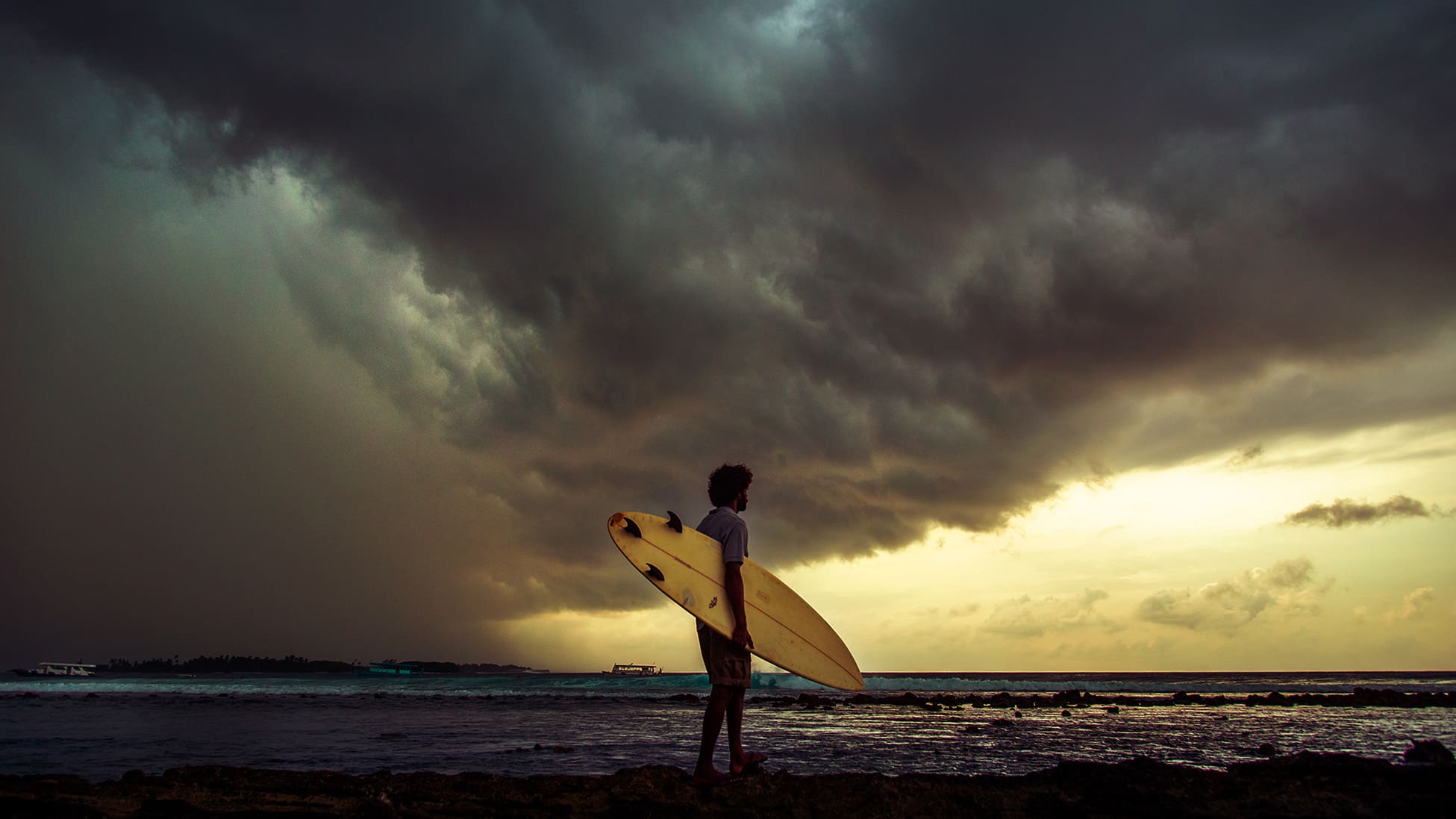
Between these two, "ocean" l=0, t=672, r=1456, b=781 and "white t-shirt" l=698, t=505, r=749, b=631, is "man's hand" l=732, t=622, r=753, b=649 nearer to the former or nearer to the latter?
"white t-shirt" l=698, t=505, r=749, b=631

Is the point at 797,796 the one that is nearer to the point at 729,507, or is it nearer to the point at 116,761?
the point at 729,507

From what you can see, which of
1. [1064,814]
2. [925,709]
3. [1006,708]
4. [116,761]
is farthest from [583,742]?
[1006,708]

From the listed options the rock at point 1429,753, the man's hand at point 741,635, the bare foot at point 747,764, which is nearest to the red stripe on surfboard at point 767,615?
the man's hand at point 741,635

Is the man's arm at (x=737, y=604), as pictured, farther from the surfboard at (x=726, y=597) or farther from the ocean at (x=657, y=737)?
the ocean at (x=657, y=737)

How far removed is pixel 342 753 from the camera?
32.8 feet

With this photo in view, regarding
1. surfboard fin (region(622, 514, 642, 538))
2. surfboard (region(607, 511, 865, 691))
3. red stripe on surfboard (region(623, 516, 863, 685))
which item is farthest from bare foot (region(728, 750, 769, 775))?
surfboard fin (region(622, 514, 642, 538))

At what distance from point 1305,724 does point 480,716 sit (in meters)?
17.9

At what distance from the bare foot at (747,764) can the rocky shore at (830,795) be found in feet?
0.47

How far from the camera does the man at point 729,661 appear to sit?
5500 millimetres

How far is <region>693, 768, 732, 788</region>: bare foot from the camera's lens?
212 inches

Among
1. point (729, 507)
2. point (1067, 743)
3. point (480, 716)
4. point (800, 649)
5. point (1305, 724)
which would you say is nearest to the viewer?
point (729, 507)

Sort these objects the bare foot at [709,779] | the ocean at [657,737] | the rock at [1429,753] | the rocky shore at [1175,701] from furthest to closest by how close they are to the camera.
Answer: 1. the rocky shore at [1175,701]
2. the ocean at [657,737]
3. the rock at [1429,753]
4. the bare foot at [709,779]

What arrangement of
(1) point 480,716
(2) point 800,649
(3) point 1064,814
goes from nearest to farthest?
(3) point 1064,814 → (2) point 800,649 → (1) point 480,716

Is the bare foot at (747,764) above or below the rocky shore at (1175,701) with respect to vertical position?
above
